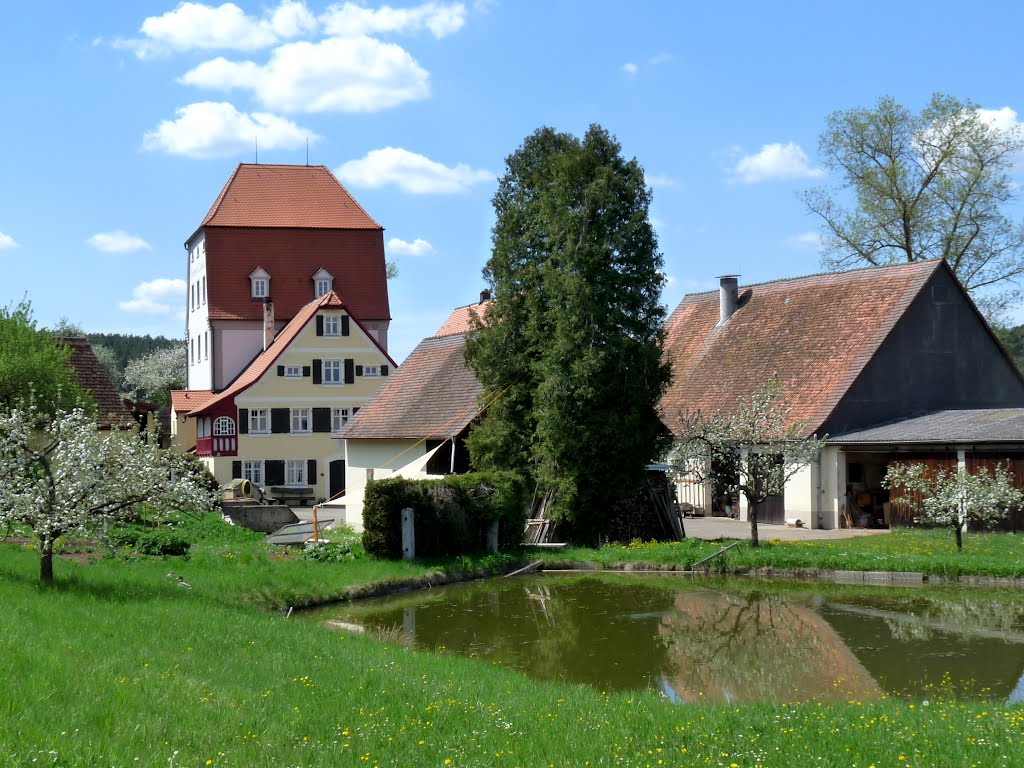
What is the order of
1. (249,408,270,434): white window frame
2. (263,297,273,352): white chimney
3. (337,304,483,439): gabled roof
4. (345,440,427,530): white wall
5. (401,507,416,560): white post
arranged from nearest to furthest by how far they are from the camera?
1. (401,507,416,560): white post
2. (337,304,483,439): gabled roof
3. (345,440,427,530): white wall
4. (249,408,270,434): white window frame
5. (263,297,273,352): white chimney

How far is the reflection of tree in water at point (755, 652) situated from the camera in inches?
553

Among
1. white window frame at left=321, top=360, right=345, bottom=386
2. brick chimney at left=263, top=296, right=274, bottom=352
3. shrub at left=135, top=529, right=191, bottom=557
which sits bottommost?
shrub at left=135, top=529, right=191, bottom=557

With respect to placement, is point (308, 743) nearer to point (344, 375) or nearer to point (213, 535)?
point (213, 535)

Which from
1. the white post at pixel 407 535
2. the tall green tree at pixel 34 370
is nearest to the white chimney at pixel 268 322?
the tall green tree at pixel 34 370

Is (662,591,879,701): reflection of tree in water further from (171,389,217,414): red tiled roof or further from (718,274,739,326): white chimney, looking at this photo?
(171,389,217,414): red tiled roof

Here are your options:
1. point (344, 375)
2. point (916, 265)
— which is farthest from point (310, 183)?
point (916, 265)

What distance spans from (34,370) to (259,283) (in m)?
22.4

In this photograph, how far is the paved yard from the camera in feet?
99.6

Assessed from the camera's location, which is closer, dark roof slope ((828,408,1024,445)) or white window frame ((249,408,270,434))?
dark roof slope ((828,408,1024,445))

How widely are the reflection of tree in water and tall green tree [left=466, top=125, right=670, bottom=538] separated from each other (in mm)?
6847

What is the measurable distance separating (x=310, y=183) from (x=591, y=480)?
43.0 metres

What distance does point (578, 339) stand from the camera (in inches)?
1126

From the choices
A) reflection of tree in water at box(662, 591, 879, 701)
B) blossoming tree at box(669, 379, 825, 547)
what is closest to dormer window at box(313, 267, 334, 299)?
blossoming tree at box(669, 379, 825, 547)

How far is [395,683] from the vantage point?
1242cm
